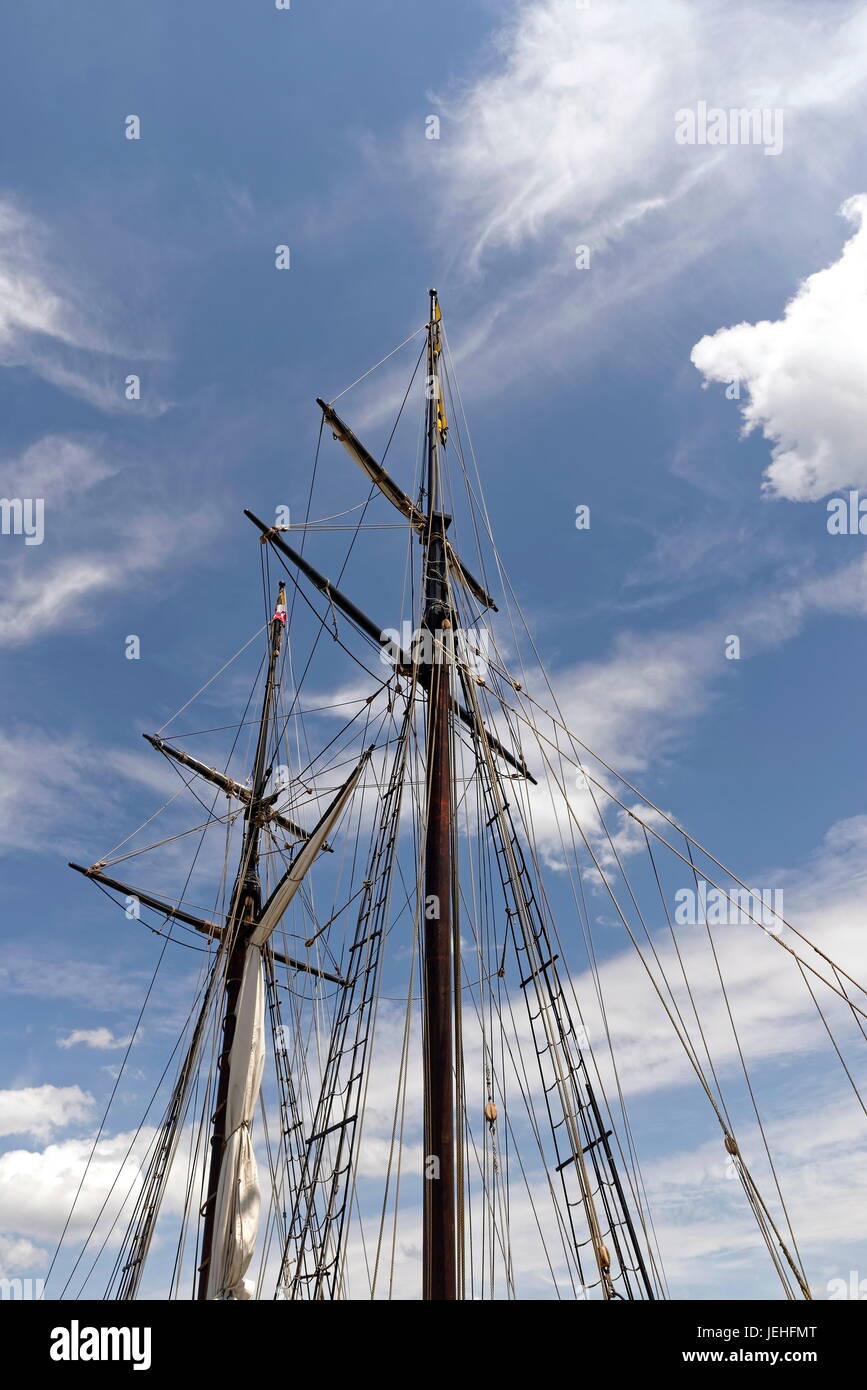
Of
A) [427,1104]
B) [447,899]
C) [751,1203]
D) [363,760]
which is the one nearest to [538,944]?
[447,899]

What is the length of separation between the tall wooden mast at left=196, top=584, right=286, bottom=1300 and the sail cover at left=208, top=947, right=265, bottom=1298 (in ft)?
0.84

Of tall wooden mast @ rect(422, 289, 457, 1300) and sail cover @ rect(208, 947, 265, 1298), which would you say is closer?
tall wooden mast @ rect(422, 289, 457, 1300)

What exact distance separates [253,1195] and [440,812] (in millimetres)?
11842

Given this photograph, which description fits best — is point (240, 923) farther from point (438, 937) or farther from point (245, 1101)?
point (438, 937)

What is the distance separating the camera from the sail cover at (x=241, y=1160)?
61.9 ft

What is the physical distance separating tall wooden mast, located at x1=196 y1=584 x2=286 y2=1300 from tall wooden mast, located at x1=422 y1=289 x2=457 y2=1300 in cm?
1127

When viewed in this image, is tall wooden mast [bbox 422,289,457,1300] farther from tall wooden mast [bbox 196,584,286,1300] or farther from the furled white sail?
tall wooden mast [bbox 196,584,286,1300]

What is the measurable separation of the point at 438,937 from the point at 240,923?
1446 centimetres

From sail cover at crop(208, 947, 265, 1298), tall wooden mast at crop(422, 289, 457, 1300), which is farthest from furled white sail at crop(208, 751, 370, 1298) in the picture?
tall wooden mast at crop(422, 289, 457, 1300)

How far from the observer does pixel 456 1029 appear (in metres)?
11.8

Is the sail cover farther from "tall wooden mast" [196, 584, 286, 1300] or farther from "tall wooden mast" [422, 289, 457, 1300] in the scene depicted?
"tall wooden mast" [422, 289, 457, 1300]

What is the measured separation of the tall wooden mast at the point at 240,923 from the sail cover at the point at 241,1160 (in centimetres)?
26

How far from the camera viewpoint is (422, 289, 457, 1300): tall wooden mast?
1054cm
